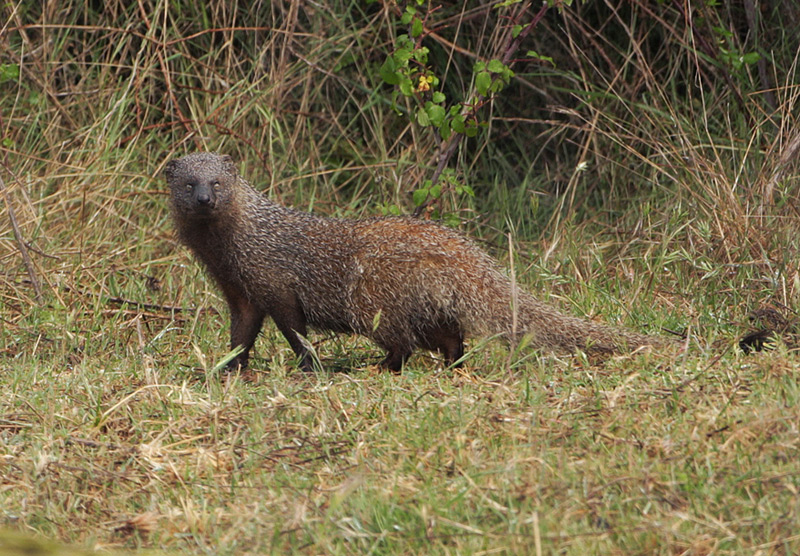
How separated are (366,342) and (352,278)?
647 millimetres

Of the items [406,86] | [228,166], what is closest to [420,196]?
[406,86]

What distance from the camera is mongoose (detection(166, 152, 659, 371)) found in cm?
354

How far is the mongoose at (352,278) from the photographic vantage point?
354 centimetres

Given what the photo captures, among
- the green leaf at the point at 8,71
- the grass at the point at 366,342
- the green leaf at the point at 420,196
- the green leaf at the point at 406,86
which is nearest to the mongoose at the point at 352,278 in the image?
the grass at the point at 366,342

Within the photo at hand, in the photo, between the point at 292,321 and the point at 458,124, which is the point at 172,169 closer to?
the point at 292,321

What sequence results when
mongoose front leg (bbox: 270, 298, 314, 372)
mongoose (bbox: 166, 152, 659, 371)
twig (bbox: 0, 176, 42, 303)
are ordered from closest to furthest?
mongoose (bbox: 166, 152, 659, 371)
mongoose front leg (bbox: 270, 298, 314, 372)
twig (bbox: 0, 176, 42, 303)

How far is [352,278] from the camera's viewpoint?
369 cm

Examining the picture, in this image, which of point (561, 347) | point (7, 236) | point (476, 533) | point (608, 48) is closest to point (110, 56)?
point (7, 236)

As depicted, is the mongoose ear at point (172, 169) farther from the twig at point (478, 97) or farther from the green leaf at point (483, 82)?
the green leaf at point (483, 82)

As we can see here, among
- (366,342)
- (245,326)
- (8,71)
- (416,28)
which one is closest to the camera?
(245,326)

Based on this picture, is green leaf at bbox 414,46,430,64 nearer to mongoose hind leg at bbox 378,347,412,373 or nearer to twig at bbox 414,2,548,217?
twig at bbox 414,2,548,217

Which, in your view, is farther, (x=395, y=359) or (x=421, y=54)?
(x=421, y=54)

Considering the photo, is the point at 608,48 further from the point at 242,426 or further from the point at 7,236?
the point at 242,426

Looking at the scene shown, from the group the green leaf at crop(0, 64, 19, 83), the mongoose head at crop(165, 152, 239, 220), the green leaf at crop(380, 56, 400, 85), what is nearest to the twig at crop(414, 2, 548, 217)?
the green leaf at crop(380, 56, 400, 85)
